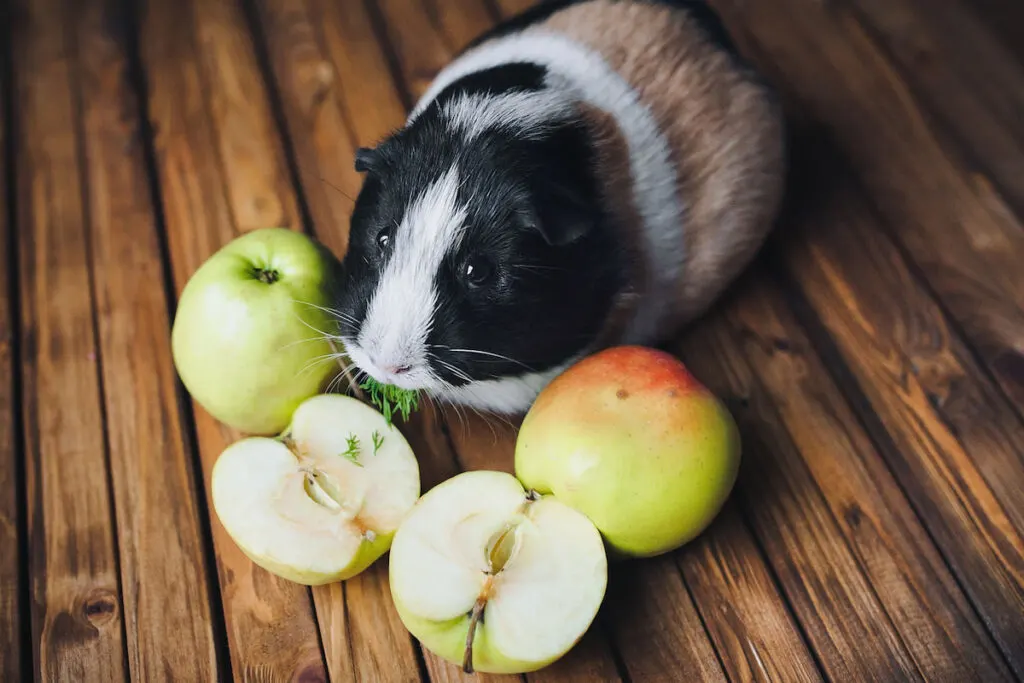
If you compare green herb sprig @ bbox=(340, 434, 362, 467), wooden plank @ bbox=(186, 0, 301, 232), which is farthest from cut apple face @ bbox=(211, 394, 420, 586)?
wooden plank @ bbox=(186, 0, 301, 232)

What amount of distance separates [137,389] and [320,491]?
373 mm

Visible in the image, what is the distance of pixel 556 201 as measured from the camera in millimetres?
965

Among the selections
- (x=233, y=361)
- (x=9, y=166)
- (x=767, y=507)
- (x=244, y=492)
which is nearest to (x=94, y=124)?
(x=9, y=166)

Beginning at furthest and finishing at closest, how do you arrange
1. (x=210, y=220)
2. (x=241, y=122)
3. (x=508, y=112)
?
(x=241, y=122) < (x=210, y=220) < (x=508, y=112)

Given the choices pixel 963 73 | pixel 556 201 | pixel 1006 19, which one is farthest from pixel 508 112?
pixel 1006 19

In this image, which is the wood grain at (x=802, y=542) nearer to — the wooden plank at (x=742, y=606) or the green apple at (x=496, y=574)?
the wooden plank at (x=742, y=606)

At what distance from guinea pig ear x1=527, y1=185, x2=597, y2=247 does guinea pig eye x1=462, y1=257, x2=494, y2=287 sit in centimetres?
7

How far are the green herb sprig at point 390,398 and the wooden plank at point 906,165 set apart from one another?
31.0 inches

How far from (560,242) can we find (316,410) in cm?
37

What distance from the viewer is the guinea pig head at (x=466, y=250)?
961 millimetres

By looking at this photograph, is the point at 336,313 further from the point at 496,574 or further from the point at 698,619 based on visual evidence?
the point at 698,619

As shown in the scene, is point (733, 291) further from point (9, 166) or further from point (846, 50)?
point (9, 166)

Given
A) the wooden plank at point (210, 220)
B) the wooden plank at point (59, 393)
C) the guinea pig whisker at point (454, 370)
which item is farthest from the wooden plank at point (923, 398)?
the wooden plank at point (59, 393)

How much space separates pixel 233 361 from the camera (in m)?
1.05
